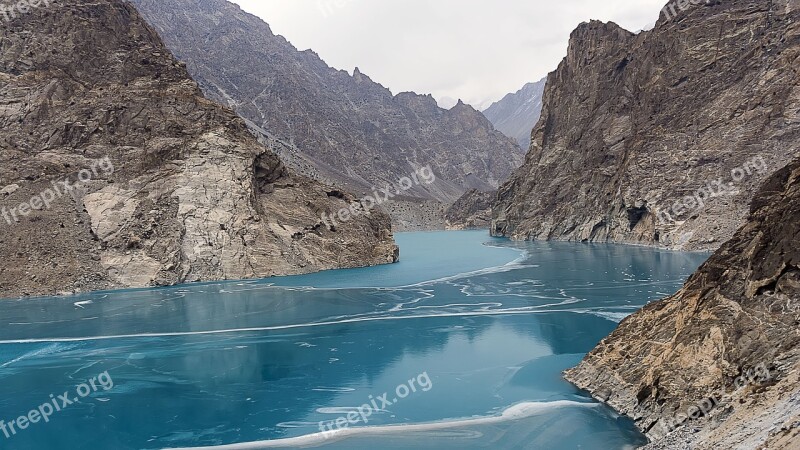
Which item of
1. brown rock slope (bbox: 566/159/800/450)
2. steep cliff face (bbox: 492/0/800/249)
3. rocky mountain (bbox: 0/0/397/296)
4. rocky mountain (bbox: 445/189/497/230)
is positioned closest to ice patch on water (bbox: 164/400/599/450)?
brown rock slope (bbox: 566/159/800/450)

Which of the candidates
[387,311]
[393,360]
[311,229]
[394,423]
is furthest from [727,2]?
[394,423]

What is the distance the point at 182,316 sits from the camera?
4325 centimetres

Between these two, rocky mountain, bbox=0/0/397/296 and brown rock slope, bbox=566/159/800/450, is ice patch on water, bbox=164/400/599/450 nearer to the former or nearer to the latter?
brown rock slope, bbox=566/159/800/450

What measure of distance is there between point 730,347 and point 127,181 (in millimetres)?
62408

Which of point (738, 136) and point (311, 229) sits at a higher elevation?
point (738, 136)

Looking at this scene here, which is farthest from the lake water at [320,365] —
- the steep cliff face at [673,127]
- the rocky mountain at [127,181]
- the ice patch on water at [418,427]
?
the steep cliff face at [673,127]

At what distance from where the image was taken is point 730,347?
1648cm

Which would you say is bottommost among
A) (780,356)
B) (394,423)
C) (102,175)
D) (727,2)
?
(394,423)

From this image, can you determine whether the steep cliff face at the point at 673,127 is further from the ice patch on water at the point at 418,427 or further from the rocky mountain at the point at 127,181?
the ice patch on water at the point at 418,427

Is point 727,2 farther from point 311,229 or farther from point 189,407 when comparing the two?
point 189,407

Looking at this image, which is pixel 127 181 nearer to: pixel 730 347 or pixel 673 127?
pixel 730 347

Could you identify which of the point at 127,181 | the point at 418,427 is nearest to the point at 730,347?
the point at 418,427

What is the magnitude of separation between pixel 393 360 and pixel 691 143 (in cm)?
7112

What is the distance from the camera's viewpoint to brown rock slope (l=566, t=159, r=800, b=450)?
1420 centimetres
